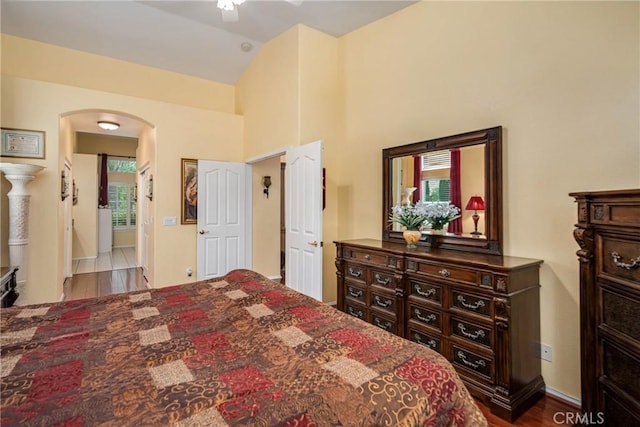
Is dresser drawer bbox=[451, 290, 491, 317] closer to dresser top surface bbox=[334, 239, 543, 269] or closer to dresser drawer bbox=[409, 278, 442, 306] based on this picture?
dresser drawer bbox=[409, 278, 442, 306]

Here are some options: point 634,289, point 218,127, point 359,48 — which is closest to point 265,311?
point 634,289

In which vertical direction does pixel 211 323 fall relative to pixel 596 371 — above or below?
above

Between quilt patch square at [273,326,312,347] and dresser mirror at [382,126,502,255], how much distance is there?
1.78 m

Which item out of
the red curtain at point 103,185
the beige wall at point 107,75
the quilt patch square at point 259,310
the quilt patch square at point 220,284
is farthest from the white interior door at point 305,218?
the red curtain at point 103,185

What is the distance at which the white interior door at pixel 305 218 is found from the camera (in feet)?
10.7

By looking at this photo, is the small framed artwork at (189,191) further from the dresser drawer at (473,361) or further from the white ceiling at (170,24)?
the dresser drawer at (473,361)

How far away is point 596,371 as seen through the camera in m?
1.56

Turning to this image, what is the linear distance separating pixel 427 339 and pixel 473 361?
0.35m

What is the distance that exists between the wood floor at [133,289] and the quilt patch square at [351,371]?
140 centimetres

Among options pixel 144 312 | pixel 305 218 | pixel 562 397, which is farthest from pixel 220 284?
pixel 562 397

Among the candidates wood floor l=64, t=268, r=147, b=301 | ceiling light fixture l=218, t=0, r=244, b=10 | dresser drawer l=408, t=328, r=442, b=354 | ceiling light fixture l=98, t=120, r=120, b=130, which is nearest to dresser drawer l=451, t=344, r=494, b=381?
dresser drawer l=408, t=328, r=442, b=354

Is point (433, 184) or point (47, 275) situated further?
point (47, 275)

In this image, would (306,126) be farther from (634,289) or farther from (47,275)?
(47,275)

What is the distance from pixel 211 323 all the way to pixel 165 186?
3.62 metres
